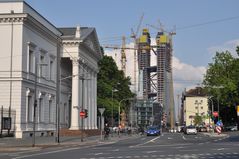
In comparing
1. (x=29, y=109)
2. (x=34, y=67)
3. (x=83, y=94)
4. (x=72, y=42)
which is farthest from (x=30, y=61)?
(x=72, y=42)

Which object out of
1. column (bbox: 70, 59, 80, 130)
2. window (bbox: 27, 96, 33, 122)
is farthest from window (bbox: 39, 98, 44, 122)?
column (bbox: 70, 59, 80, 130)

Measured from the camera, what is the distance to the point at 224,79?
89.4 meters

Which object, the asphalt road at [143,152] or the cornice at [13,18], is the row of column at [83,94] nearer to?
the cornice at [13,18]

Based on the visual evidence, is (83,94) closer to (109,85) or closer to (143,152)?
(109,85)

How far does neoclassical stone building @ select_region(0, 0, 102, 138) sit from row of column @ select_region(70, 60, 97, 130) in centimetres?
15

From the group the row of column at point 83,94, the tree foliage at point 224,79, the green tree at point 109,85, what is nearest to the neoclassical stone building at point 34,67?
the row of column at point 83,94

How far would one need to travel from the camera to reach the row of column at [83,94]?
71250mm

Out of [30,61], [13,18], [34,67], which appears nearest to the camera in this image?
[13,18]

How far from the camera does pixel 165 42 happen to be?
181125 millimetres

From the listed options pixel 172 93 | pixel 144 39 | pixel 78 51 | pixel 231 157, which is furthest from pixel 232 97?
pixel 172 93

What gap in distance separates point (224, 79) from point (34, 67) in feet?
141

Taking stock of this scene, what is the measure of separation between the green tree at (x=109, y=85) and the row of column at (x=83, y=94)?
37.9 ft

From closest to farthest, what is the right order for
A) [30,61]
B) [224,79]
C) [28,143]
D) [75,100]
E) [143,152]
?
[143,152] < [28,143] < [30,61] < [75,100] < [224,79]

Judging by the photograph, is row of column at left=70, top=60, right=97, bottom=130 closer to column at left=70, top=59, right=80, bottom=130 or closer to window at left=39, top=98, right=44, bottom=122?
column at left=70, top=59, right=80, bottom=130
